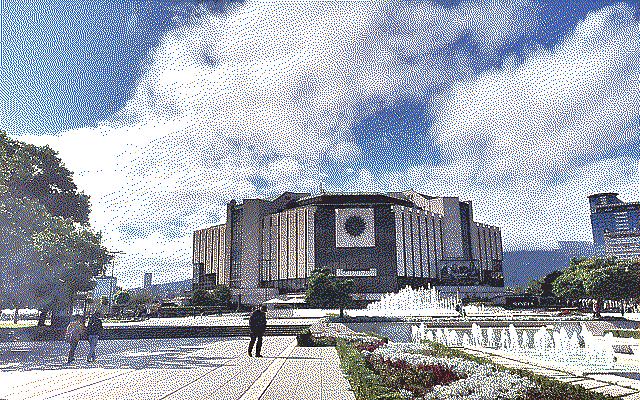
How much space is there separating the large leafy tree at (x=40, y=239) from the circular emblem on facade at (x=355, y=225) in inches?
2798

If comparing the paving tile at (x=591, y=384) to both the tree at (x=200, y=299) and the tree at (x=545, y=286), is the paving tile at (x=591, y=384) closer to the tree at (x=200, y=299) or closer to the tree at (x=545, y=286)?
the tree at (x=545, y=286)

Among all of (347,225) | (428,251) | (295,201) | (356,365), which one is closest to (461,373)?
(356,365)

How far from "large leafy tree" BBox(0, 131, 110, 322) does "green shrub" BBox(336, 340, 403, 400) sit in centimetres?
1604

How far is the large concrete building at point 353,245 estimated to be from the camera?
10781cm

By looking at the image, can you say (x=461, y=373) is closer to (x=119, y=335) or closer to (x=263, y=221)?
(x=119, y=335)

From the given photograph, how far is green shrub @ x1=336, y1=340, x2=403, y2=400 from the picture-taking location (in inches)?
292

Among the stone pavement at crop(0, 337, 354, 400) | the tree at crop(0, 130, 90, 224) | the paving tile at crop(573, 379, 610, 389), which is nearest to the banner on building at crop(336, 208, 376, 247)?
the tree at crop(0, 130, 90, 224)

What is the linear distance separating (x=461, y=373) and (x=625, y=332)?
46.8 feet

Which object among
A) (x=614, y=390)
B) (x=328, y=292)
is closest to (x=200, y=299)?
(x=328, y=292)

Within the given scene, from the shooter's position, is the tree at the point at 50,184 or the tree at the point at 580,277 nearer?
the tree at the point at 50,184

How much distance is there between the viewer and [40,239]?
25.4 m

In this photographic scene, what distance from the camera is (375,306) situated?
83.1m

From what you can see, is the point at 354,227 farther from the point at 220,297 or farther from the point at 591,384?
the point at 591,384

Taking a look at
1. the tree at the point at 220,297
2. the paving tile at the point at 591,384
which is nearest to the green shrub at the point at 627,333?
the paving tile at the point at 591,384
